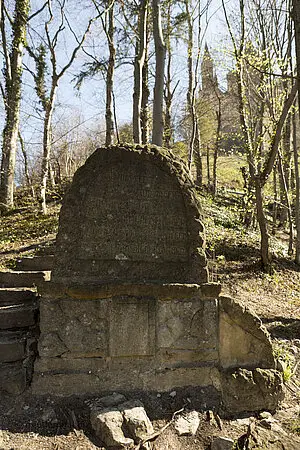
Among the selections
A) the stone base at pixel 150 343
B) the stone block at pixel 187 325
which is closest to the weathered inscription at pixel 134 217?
the stone base at pixel 150 343

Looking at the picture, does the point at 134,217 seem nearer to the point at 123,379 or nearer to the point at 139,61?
the point at 123,379

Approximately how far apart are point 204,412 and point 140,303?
Answer: 1.19 meters

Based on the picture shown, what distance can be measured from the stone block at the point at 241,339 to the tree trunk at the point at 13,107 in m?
10.9

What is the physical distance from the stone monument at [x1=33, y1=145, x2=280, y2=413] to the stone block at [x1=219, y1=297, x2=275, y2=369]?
1 centimetres

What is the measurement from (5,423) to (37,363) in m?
0.53

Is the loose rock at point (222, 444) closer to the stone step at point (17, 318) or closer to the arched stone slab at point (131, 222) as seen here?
the arched stone slab at point (131, 222)

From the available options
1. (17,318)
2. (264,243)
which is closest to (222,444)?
(17,318)

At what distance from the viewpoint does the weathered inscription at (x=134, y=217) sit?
137 inches

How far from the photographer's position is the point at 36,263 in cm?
638

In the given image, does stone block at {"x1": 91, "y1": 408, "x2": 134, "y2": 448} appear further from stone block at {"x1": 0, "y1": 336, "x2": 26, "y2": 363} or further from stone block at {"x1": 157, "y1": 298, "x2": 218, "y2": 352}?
stone block at {"x1": 0, "y1": 336, "x2": 26, "y2": 363}

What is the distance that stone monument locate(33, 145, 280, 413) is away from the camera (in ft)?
10.7

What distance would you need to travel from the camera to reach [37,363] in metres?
3.22

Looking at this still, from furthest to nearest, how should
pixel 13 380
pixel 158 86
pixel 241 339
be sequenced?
pixel 158 86 < pixel 241 339 < pixel 13 380

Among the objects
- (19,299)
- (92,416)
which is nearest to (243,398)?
(92,416)
